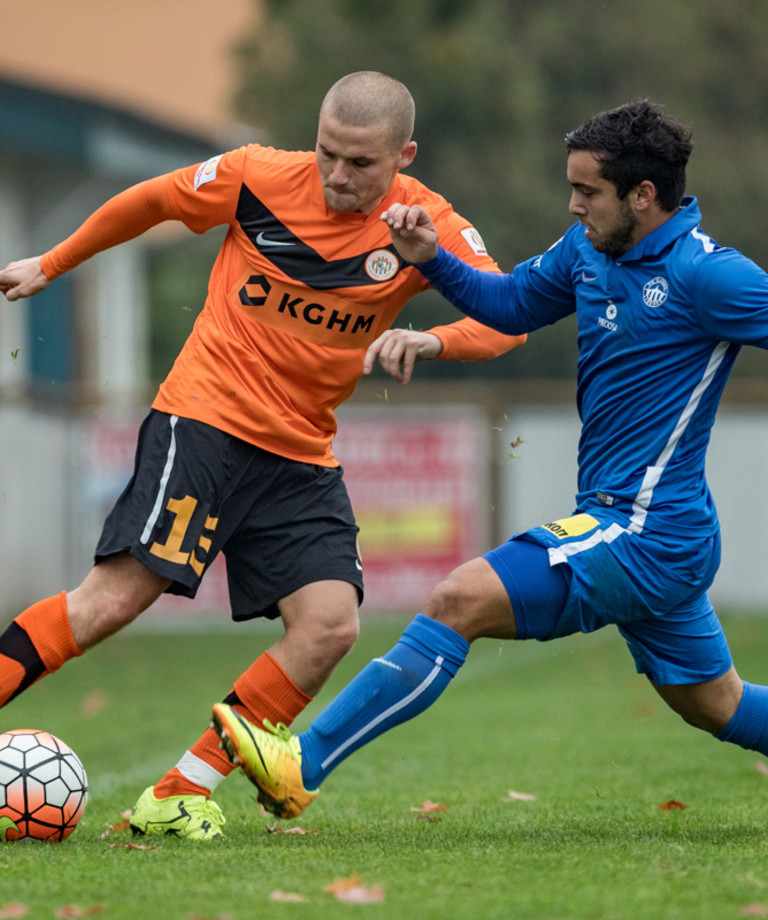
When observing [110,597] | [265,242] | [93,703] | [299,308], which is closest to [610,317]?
[299,308]

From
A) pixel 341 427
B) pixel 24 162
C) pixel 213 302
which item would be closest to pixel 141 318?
pixel 24 162

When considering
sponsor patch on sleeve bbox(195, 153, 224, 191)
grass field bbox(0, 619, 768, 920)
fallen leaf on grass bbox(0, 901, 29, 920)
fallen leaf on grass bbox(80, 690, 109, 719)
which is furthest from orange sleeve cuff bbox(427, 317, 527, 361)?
fallen leaf on grass bbox(80, 690, 109, 719)

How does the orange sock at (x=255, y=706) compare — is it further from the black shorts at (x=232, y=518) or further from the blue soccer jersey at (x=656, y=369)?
the blue soccer jersey at (x=656, y=369)

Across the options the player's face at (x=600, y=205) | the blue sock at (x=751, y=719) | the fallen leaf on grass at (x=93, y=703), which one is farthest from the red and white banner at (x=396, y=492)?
the player's face at (x=600, y=205)

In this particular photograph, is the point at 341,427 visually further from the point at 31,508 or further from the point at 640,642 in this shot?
the point at 640,642

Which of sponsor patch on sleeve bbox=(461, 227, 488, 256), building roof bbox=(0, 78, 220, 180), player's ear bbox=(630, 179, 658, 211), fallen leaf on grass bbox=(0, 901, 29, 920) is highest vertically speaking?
building roof bbox=(0, 78, 220, 180)

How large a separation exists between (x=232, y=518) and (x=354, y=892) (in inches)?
62.7

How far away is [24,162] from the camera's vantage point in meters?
18.0

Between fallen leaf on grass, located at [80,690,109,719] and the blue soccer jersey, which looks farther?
fallen leaf on grass, located at [80,690,109,719]

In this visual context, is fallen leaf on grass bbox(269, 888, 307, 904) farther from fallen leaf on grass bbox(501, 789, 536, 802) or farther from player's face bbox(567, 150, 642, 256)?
fallen leaf on grass bbox(501, 789, 536, 802)

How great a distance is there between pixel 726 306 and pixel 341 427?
1144cm

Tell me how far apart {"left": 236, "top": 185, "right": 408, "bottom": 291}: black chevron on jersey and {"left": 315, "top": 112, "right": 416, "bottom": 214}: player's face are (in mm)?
167

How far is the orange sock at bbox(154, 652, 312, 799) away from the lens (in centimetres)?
482

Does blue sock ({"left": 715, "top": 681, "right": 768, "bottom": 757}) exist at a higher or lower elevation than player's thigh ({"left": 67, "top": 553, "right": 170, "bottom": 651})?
lower
